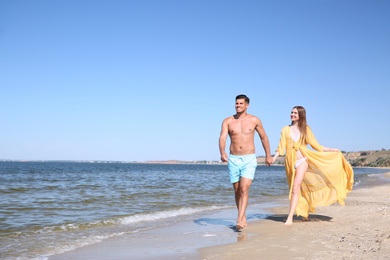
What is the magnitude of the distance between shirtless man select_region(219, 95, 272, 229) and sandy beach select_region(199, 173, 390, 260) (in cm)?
70

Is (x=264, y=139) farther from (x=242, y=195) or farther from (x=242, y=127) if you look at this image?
(x=242, y=195)

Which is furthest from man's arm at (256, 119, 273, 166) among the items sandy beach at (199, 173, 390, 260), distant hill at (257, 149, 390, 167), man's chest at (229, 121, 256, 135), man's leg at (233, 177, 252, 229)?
distant hill at (257, 149, 390, 167)

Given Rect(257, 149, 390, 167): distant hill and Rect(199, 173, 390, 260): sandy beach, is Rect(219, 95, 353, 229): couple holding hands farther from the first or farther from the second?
Rect(257, 149, 390, 167): distant hill

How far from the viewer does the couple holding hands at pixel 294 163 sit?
18.3ft

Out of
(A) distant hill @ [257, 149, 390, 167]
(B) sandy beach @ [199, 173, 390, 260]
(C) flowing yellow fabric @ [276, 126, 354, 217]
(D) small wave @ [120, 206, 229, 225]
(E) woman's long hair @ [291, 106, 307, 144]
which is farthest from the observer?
(A) distant hill @ [257, 149, 390, 167]

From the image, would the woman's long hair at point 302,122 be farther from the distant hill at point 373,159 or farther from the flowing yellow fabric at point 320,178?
the distant hill at point 373,159

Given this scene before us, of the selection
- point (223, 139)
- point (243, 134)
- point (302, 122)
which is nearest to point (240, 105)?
point (243, 134)

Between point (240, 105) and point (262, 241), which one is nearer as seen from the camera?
point (262, 241)

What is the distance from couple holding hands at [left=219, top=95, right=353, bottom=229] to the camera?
5.57 m

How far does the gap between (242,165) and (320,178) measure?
1977 mm

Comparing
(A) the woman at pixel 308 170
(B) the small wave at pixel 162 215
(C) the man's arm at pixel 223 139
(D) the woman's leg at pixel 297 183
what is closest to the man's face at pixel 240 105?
(C) the man's arm at pixel 223 139

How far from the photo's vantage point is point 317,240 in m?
4.45

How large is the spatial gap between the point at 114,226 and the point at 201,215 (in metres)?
2.22

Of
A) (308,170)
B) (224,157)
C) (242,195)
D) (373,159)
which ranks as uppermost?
(224,157)
